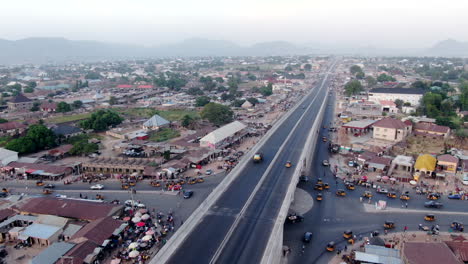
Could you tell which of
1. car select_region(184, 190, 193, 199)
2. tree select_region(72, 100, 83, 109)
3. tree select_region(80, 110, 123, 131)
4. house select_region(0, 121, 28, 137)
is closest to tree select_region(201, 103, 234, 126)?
tree select_region(80, 110, 123, 131)

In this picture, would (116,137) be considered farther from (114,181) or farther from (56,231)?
(56,231)

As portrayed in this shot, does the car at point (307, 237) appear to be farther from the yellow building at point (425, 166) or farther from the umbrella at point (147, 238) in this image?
the yellow building at point (425, 166)

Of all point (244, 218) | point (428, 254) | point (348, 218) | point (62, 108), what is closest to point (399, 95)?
point (348, 218)

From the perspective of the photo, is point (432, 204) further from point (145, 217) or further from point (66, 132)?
point (66, 132)

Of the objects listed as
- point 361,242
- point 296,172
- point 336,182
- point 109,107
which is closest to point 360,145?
point 336,182

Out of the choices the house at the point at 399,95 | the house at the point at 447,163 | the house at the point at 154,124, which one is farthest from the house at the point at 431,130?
the house at the point at 154,124

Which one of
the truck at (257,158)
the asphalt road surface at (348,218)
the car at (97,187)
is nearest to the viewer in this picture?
the asphalt road surface at (348,218)

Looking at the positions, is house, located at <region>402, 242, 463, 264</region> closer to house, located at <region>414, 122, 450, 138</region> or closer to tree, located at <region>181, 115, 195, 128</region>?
house, located at <region>414, 122, 450, 138</region>

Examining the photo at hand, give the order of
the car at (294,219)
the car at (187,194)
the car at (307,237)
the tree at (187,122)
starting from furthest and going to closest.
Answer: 1. the tree at (187,122)
2. the car at (187,194)
3. the car at (294,219)
4. the car at (307,237)
